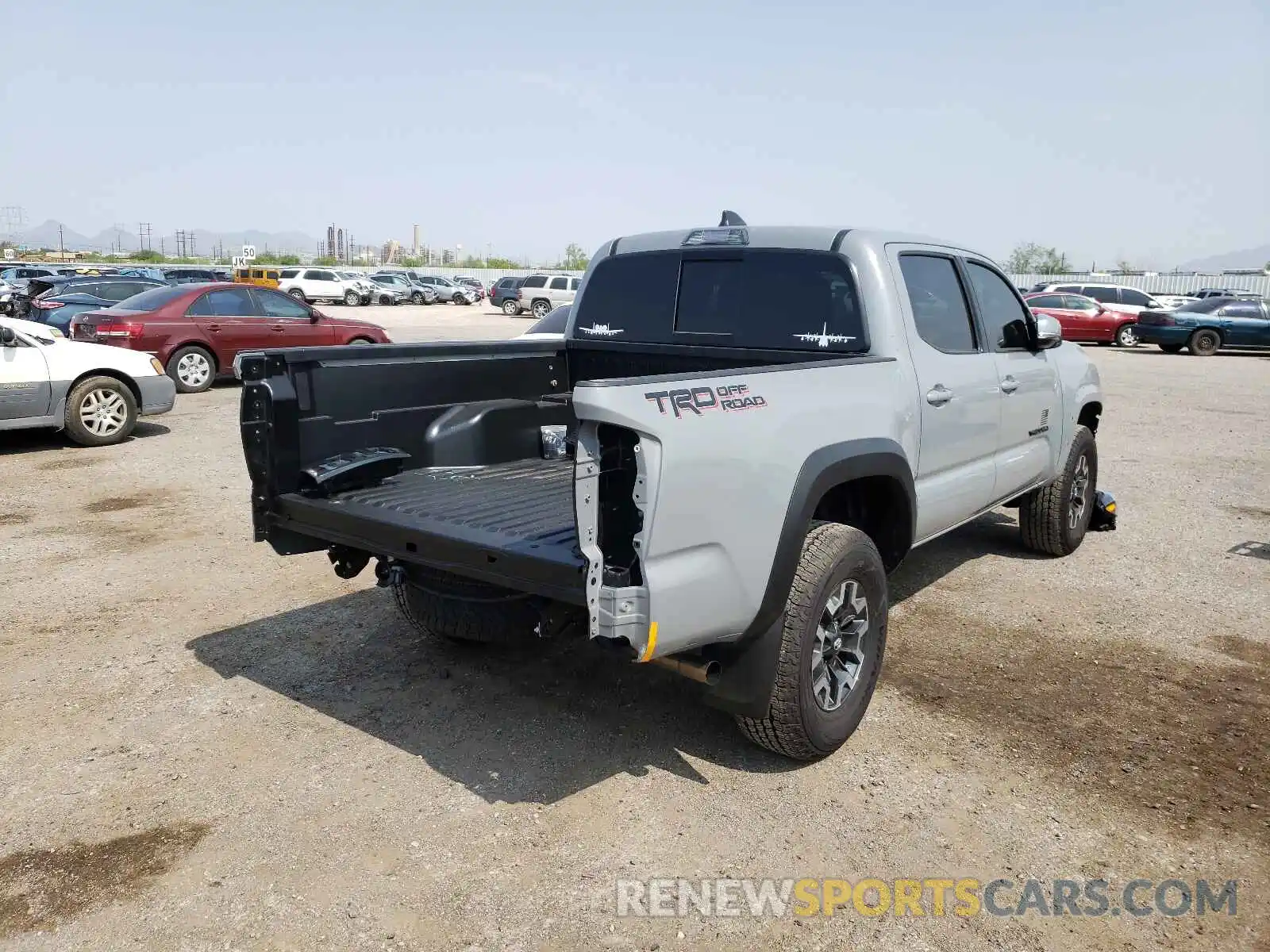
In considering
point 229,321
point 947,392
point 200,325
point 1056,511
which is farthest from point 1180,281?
point 947,392

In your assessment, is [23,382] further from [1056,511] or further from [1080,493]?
[1080,493]

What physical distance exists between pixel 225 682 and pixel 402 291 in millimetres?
47756

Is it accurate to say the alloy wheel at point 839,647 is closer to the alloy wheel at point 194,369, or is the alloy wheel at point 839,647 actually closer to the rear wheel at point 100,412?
the rear wheel at point 100,412

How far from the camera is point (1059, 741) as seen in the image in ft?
13.2

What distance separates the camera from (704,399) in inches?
119

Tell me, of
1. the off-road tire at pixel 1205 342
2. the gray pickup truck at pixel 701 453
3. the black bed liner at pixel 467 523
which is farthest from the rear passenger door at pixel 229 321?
the off-road tire at pixel 1205 342

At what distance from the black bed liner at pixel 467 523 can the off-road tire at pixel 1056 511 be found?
3.51 metres

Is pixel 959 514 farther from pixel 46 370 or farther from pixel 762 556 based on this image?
pixel 46 370

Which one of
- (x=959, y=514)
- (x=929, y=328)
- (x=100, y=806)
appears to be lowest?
(x=100, y=806)

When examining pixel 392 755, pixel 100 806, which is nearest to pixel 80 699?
pixel 100 806

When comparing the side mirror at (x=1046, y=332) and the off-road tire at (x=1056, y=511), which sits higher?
the side mirror at (x=1046, y=332)

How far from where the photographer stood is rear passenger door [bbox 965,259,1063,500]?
521cm

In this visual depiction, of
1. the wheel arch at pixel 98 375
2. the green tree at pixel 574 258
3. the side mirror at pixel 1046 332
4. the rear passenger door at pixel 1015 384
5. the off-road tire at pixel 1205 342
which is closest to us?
the rear passenger door at pixel 1015 384

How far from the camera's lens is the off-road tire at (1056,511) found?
6332 millimetres
